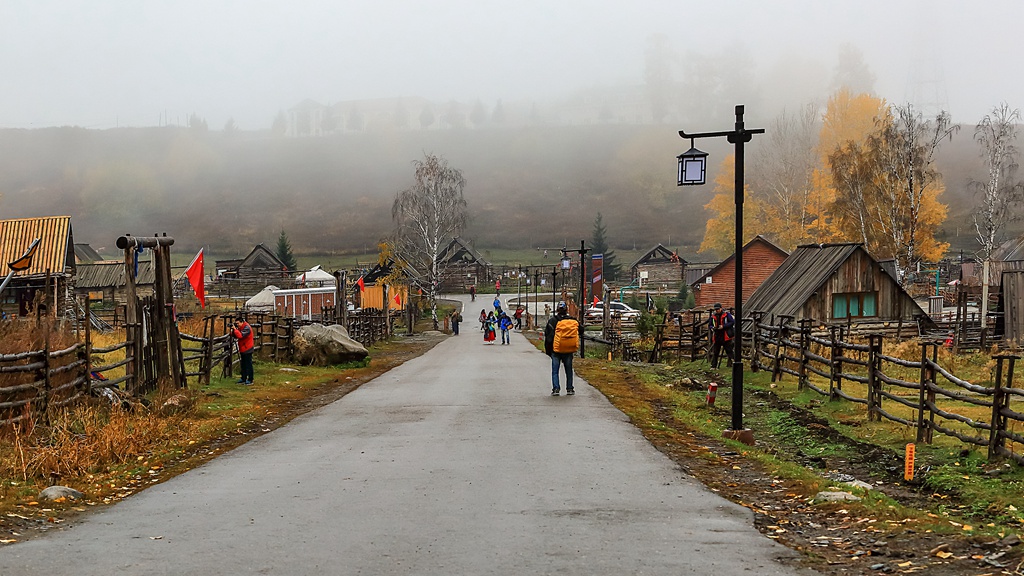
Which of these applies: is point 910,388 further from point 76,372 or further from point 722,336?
point 76,372

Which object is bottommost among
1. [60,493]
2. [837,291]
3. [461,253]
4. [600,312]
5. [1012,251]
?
[600,312]

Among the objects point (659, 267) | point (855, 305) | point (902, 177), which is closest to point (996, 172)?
point (902, 177)

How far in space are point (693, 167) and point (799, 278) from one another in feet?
87.6

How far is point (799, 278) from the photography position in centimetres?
3966

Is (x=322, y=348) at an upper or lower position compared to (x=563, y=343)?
lower

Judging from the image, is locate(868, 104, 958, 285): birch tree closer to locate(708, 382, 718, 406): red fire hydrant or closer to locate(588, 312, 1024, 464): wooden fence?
Answer: locate(588, 312, 1024, 464): wooden fence

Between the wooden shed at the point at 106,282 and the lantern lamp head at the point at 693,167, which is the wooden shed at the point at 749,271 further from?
the lantern lamp head at the point at 693,167

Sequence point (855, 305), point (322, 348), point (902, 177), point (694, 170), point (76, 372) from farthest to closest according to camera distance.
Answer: point (902, 177) < point (855, 305) < point (322, 348) < point (76, 372) < point (694, 170)

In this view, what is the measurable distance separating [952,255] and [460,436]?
475ft

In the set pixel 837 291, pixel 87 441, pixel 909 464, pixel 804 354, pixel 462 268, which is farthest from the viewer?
pixel 462 268

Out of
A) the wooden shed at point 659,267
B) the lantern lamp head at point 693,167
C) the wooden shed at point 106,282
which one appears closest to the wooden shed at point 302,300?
the wooden shed at point 106,282

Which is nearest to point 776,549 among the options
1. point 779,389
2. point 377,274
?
point 779,389

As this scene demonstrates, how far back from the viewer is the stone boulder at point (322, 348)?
1144 inches

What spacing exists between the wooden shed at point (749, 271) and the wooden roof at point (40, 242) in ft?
121
